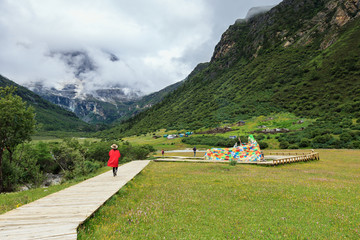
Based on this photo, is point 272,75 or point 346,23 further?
point 272,75

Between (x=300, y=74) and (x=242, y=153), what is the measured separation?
13094 cm

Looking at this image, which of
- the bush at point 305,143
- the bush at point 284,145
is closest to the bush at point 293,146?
the bush at point 284,145

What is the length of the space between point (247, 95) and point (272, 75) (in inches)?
1147

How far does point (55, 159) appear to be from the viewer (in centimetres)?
4544

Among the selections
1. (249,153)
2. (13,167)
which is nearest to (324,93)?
(249,153)

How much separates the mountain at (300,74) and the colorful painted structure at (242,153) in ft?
193

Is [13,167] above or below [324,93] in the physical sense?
below

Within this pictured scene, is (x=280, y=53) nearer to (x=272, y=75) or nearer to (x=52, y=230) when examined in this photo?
(x=272, y=75)

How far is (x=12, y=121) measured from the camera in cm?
2655

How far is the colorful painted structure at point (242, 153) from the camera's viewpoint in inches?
1256

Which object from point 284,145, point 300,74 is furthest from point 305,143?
point 300,74

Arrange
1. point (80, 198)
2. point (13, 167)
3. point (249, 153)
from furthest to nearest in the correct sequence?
1. point (249, 153)
2. point (13, 167)
3. point (80, 198)

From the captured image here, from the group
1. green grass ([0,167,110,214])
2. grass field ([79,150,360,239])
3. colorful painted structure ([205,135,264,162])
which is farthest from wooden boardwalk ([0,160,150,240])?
colorful painted structure ([205,135,264,162])

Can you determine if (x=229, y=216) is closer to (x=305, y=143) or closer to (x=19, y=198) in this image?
(x=19, y=198)
